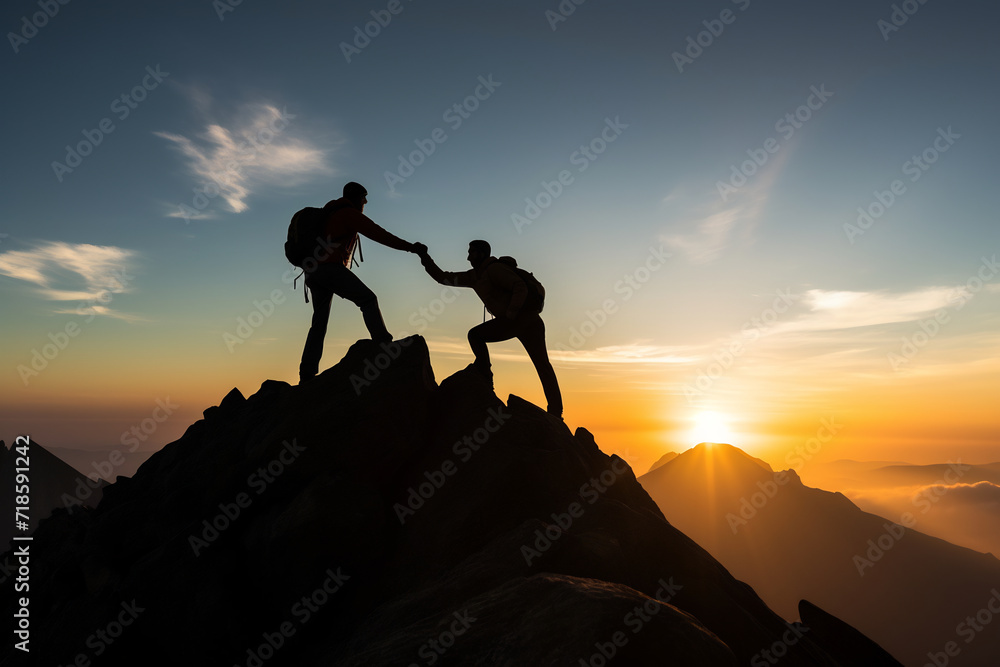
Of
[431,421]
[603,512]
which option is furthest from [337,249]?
[603,512]

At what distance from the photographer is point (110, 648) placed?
32.8 ft

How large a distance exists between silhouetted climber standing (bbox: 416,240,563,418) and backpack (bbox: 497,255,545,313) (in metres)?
0.03

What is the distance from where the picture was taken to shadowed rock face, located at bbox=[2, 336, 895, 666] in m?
7.98

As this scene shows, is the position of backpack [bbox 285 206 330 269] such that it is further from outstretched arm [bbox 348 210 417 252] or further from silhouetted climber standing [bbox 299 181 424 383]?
outstretched arm [bbox 348 210 417 252]

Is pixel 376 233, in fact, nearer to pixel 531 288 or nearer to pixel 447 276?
pixel 447 276

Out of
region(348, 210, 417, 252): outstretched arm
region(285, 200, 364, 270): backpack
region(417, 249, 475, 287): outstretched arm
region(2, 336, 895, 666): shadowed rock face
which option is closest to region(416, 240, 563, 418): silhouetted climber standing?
region(417, 249, 475, 287): outstretched arm

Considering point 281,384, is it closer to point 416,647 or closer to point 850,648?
point 416,647

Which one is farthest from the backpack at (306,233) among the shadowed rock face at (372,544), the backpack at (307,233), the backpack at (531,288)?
the backpack at (531,288)

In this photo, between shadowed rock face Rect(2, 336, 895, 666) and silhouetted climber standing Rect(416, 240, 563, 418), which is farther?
silhouetted climber standing Rect(416, 240, 563, 418)

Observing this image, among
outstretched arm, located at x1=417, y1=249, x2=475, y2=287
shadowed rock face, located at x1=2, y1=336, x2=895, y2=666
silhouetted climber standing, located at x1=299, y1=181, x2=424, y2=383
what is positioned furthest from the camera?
outstretched arm, located at x1=417, y1=249, x2=475, y2=287

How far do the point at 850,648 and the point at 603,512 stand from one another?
5140 mm

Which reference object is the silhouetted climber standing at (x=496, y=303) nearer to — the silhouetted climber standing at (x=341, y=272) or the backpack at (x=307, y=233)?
the silhouetted climber standing at (x=341, y=272)

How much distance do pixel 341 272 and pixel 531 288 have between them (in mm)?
5214

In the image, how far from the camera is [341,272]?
499 inches
